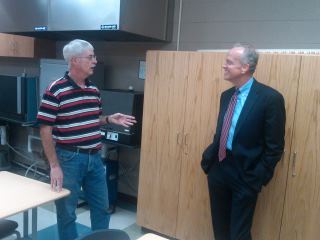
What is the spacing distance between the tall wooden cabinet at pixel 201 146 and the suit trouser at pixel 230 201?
197 millimetres

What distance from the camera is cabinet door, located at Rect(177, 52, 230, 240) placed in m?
2.37

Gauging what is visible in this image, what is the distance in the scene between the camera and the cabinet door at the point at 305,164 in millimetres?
2029

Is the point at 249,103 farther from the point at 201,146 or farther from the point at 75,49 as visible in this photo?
the point at 75,49

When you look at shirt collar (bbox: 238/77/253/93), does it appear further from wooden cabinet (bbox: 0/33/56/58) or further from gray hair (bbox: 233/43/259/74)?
wooden cabinet (bbox: 0/33/56/58)

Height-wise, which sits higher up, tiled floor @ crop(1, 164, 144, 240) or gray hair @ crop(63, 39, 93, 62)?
gray hair @ crop(63, 39, 93, 62)

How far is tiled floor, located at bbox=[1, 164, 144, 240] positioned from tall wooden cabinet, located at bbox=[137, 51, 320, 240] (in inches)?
7.3

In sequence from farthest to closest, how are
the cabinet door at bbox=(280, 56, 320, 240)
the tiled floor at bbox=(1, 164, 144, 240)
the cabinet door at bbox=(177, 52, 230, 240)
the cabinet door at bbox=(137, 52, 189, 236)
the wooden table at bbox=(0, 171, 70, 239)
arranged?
the tiled floor at bbox=(1, 164, 144, 240) < the cabinet door at bbox=(137, 52, 189, 236) < the cabinet door at bbox=(177, 52, 230, 240) < the cabinet door at bbox=(280, 56, 320, 240) < the wooden table at bbox=(0, 171, 70, 239)

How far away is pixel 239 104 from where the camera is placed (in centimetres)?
206

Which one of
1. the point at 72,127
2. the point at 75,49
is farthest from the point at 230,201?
the point at 75,49

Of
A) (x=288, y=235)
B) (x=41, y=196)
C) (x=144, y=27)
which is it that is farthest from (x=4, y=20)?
(x=288, y=235)

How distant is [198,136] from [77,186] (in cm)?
94

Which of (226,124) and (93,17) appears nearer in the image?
(226,124)

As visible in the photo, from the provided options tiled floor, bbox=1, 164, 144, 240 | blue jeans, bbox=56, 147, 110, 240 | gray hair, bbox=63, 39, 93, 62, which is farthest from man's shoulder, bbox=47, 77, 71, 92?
tiled floor, bbox=1, 164, 144, 240

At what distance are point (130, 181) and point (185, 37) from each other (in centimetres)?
156
